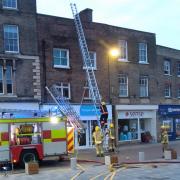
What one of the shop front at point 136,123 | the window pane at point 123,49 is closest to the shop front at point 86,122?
the shop front at point 136,123

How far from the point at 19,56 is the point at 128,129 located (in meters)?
12.2

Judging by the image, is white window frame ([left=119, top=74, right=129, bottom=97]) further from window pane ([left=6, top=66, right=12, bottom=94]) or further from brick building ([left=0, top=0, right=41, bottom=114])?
window pane ([left=6, top=66, right=12, bottom=94])

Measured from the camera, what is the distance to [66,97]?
104ft

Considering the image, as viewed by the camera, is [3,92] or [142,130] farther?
[142,130]

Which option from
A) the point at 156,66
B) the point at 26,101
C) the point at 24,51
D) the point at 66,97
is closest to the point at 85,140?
the point at 66,97

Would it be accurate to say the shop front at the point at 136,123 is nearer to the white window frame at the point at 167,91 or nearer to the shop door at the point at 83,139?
the white window frame at the point at 167,91

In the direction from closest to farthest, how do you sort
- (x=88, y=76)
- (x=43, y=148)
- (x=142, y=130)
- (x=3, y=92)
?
1. (x=43, y=148)
2. (x=3, y=92)
3. (x=88, y=76)
4. (x=142, y=130)

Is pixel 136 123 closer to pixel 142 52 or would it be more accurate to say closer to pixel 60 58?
pixel 142 52

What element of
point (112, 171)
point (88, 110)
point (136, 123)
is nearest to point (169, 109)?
point (136, 123)

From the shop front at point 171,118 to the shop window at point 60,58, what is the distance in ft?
37.0

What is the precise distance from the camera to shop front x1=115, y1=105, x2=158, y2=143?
35.7 meters

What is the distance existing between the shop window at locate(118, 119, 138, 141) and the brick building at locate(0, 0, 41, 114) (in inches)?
359

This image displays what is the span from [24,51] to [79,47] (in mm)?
4915

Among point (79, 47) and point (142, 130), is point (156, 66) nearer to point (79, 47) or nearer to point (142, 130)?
point (142, 130)
